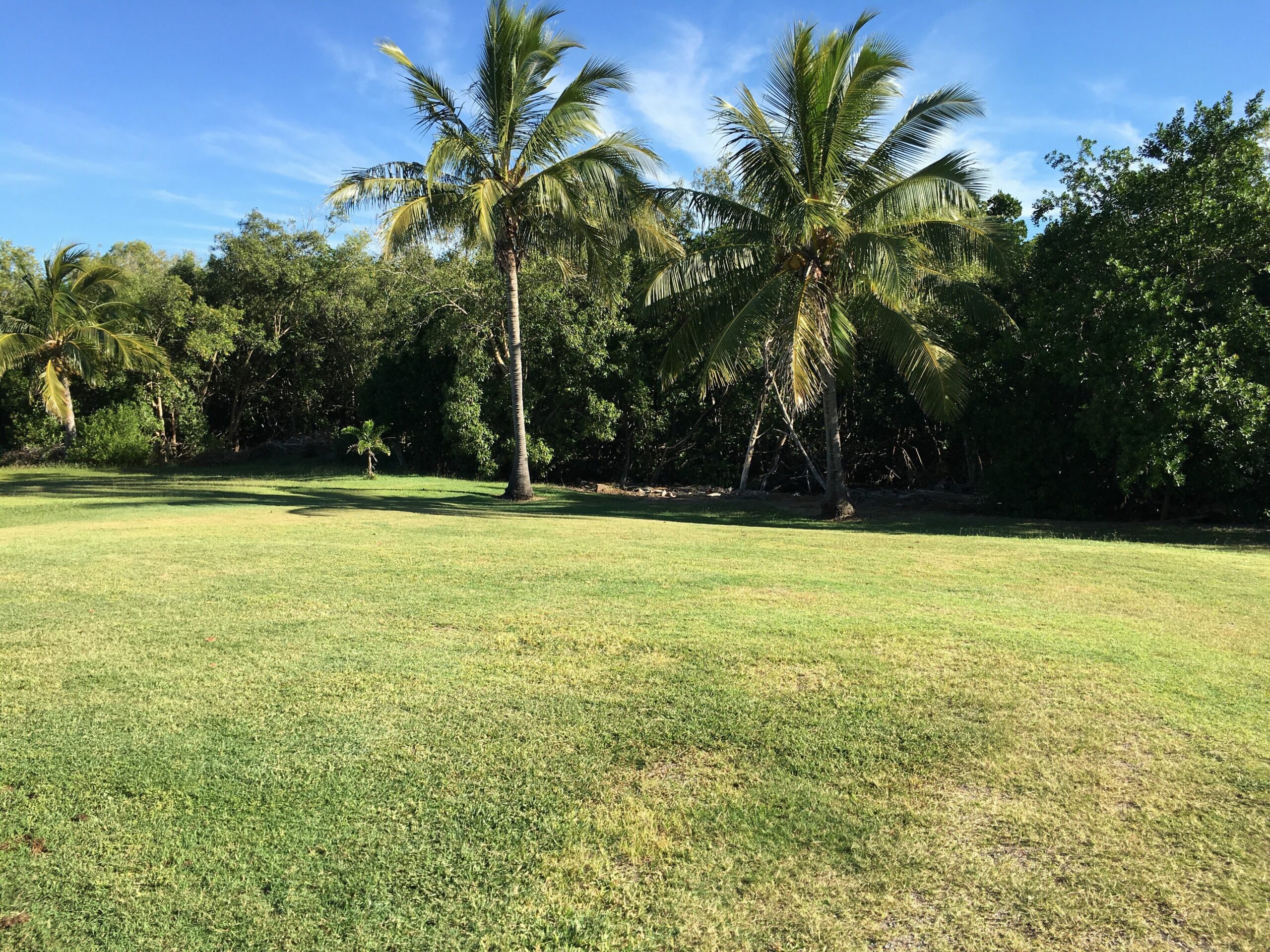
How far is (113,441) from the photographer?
997 inches

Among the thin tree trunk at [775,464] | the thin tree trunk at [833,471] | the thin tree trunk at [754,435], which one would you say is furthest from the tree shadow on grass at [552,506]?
the thin tree trunk at [775,464]

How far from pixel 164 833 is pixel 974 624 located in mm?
4917

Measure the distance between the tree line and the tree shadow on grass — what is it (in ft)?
3.44

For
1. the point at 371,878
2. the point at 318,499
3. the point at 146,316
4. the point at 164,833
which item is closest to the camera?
the point at 371,878

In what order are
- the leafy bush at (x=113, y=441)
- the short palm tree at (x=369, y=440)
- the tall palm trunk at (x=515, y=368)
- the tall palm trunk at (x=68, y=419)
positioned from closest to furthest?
the tall palm trunk at (x=515, y=368), the short palm tree at (x=369, y=440), the leafy bush at (x=113, y=441), the tall palm trunk at (x=68, y=419)

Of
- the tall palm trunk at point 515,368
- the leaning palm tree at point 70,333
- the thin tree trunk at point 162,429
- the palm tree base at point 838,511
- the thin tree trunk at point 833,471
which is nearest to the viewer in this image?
the thin tree trunk at point 833,471

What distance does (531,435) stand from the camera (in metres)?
24.0

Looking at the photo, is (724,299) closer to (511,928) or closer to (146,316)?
(511,928)

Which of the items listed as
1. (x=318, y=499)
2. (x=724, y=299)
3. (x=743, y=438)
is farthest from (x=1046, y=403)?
(x=318, y=499)

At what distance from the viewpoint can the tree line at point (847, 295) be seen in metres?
13.2

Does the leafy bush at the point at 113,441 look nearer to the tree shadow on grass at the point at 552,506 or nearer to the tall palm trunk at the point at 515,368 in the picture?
the tree shadow on grass at the point at 552,506

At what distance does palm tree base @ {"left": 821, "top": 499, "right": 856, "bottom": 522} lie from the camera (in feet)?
50.5

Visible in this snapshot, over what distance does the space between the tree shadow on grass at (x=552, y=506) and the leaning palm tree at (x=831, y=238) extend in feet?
6.86

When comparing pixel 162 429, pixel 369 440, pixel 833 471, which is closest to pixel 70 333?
pixel 162 429
